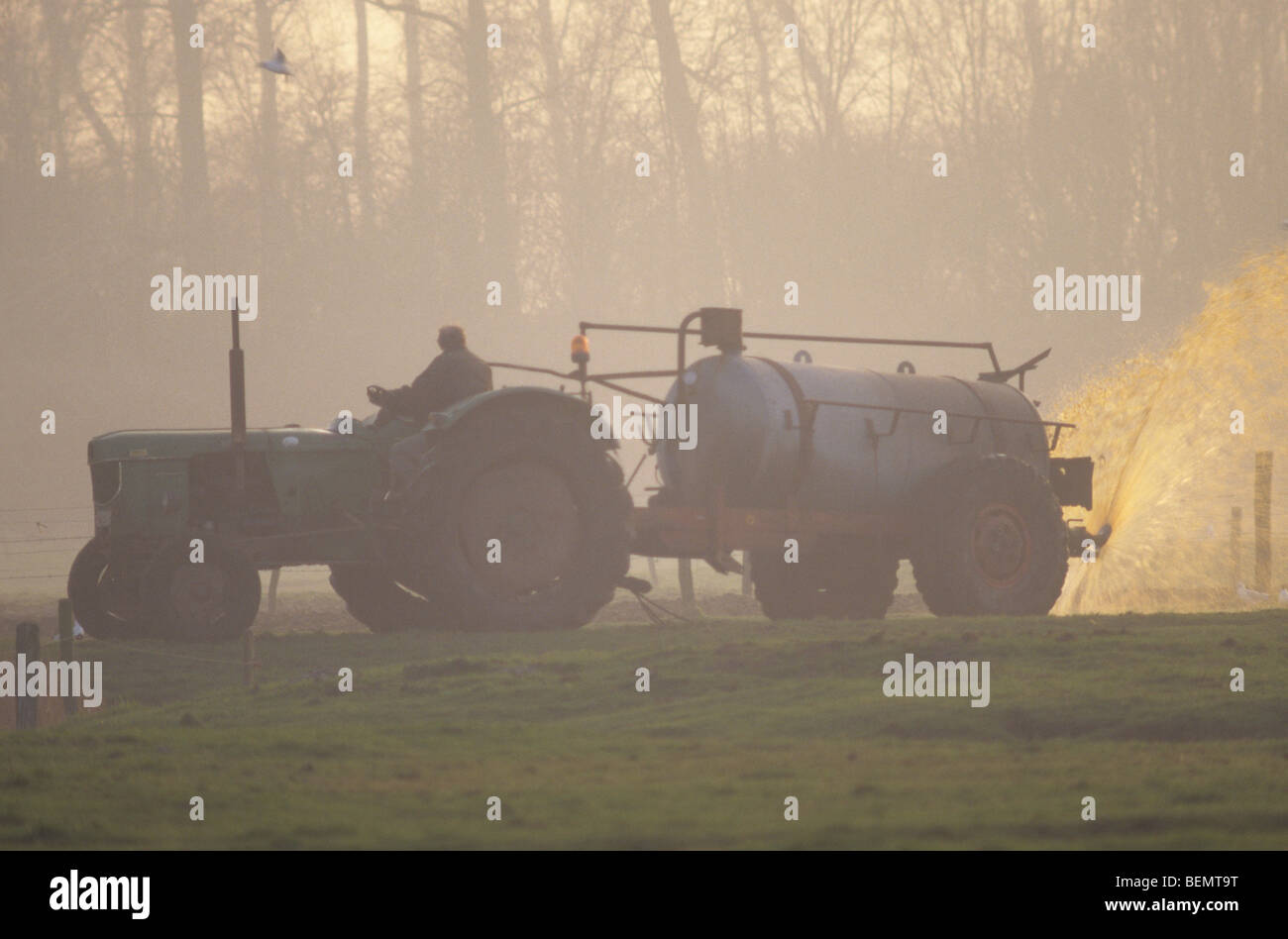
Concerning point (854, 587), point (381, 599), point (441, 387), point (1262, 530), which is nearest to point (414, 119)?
point (1262, 530)

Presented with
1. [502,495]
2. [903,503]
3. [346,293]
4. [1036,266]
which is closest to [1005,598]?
[903,503]

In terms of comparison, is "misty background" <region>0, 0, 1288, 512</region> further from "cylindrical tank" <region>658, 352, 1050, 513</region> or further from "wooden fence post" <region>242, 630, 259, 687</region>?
"wooden fence post" <region>242, 630, 259, 687</region>

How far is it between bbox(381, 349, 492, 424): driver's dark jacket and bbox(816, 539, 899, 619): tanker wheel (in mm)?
3585

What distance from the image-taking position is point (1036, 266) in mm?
64438

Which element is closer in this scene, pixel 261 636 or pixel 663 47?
pixel 261 636

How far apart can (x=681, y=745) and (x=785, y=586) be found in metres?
7.06

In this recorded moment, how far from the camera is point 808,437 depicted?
14.2m

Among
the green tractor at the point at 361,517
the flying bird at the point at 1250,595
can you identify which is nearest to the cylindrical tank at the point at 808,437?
the green tractor at the point at 361,517

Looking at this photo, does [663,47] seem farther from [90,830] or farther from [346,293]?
[90,830]

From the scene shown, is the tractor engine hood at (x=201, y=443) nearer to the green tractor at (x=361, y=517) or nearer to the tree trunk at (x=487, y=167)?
the green tractor at (x=361, y=517)

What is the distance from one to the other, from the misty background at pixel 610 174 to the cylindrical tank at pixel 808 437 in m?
38.9

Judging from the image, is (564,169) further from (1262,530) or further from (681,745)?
(681,745)

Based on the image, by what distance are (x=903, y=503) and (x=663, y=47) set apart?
49804 millimetres

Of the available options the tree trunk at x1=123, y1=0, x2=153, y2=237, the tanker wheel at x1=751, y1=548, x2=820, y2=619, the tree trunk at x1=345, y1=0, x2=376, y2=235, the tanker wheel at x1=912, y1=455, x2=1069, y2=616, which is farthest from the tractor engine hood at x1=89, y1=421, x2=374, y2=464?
the tree trunk at x1=345, y1=0, x2=376, y2=235
